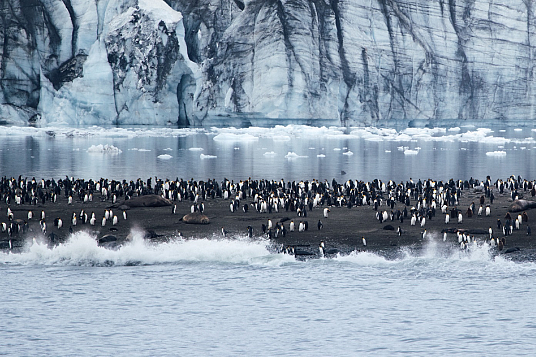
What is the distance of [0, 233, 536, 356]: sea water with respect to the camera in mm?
10688

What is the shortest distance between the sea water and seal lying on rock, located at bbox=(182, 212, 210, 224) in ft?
7.00

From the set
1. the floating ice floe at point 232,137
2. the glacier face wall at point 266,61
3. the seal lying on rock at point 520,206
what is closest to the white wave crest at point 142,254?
the seal lying on rock at point 520,206

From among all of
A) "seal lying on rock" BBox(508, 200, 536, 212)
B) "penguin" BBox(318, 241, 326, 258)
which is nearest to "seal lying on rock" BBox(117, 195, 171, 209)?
"penguin" BBox(318, 241, 326, 258)

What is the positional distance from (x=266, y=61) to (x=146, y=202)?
4267 cm

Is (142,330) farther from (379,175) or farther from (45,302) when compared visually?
(379,175)

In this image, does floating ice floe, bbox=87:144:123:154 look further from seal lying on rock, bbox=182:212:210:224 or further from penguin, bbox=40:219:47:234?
penguin, bbox=40:219:47:234

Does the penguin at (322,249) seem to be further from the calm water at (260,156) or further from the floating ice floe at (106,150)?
the floating ice floe at (106,150)

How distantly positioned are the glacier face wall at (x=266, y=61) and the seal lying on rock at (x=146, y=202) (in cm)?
4049

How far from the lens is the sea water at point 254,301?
421 inches

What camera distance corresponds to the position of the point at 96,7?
66.8m

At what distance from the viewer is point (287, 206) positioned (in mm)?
19797

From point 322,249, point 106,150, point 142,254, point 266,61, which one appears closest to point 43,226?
point 142,254

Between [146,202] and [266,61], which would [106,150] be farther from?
[146,202]

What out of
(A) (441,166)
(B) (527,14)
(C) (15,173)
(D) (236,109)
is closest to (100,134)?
(D) (236,109)
